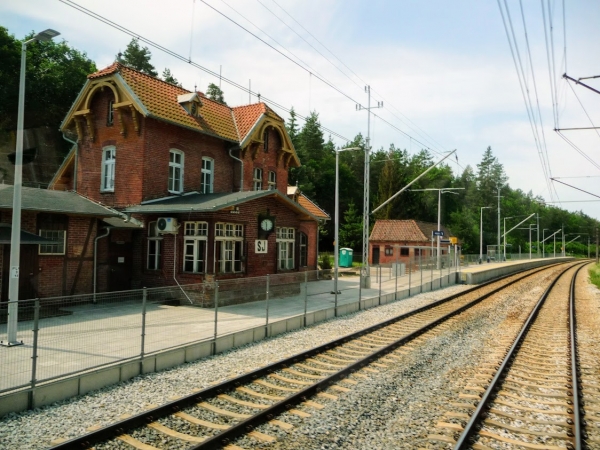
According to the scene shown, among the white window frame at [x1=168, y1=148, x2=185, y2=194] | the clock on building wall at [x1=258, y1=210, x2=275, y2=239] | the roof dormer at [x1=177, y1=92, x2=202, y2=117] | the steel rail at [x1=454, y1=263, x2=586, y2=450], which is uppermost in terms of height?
the roof dormer at [x1=177, y1=92, x2=202, y2=117]

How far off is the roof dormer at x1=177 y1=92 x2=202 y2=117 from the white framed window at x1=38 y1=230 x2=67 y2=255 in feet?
27.9

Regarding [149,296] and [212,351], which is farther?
[212,351]

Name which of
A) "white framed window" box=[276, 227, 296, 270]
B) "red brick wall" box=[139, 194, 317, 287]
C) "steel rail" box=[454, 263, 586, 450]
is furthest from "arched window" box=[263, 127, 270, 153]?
"steel rail" box=[454, 263, 586, 450]

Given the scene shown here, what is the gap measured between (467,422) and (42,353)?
666cm

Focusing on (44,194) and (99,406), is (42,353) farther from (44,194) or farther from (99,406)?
(44,194)

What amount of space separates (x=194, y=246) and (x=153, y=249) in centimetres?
247

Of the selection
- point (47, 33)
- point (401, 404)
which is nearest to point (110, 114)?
point (47, 33)

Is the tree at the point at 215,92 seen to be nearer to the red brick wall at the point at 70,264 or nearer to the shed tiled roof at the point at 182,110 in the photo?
the shed tiled roof at the point at 182,110

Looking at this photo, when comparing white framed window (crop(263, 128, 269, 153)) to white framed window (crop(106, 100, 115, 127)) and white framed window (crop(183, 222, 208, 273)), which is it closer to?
white framed window (crop(106, 100, 115, 127))

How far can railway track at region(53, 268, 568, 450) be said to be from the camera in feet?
18.9

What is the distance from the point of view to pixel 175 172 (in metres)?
20.5

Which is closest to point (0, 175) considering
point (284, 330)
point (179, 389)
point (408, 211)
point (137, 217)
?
point (137, 217)

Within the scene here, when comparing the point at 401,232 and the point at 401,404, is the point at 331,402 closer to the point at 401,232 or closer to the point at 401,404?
the point at 401,404

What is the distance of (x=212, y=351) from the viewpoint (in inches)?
407
